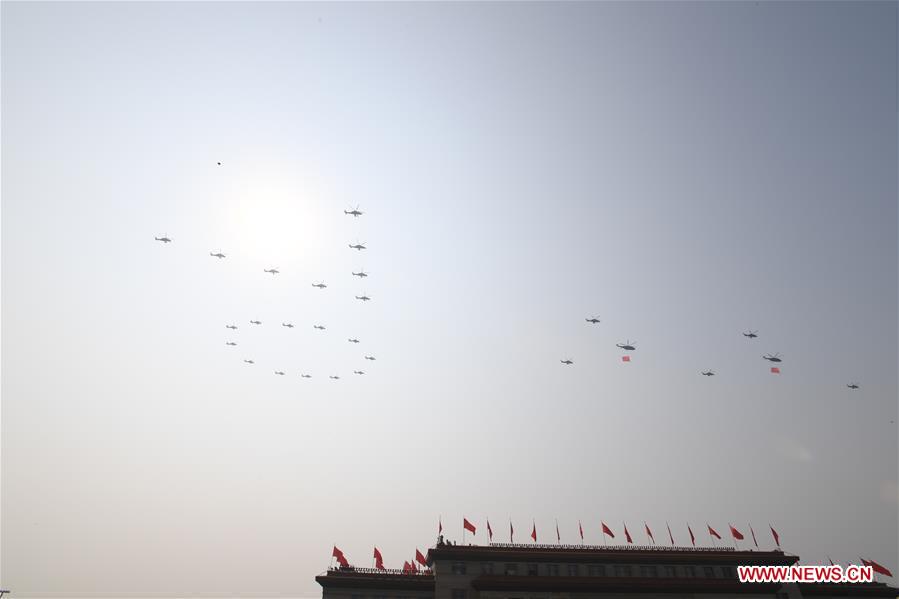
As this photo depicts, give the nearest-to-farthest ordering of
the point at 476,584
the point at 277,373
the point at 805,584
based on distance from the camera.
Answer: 1. the point at 476,584
2. the point at 805,584
3. the point at 277,373

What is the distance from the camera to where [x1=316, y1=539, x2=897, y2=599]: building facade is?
44812 millimetres

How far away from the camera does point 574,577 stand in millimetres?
46219

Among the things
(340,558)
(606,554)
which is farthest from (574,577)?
(340,558)

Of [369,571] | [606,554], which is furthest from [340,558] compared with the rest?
[606,554]

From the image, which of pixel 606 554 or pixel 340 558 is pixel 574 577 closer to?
pixel 606 554

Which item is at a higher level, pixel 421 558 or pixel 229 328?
pixel 229 328

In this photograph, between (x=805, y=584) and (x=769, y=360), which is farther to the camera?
(x=769, y=360)

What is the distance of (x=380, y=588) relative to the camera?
45500mm

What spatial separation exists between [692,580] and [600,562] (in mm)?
7907

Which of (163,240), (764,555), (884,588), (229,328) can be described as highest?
(163,240)

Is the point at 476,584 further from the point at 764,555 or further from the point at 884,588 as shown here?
the point at 884,588

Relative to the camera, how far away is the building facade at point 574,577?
44812 mm

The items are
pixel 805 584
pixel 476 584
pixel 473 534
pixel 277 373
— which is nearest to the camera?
pixel 476 584

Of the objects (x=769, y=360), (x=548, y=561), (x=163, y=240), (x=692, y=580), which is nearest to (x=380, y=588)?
(x=548, y=561)
